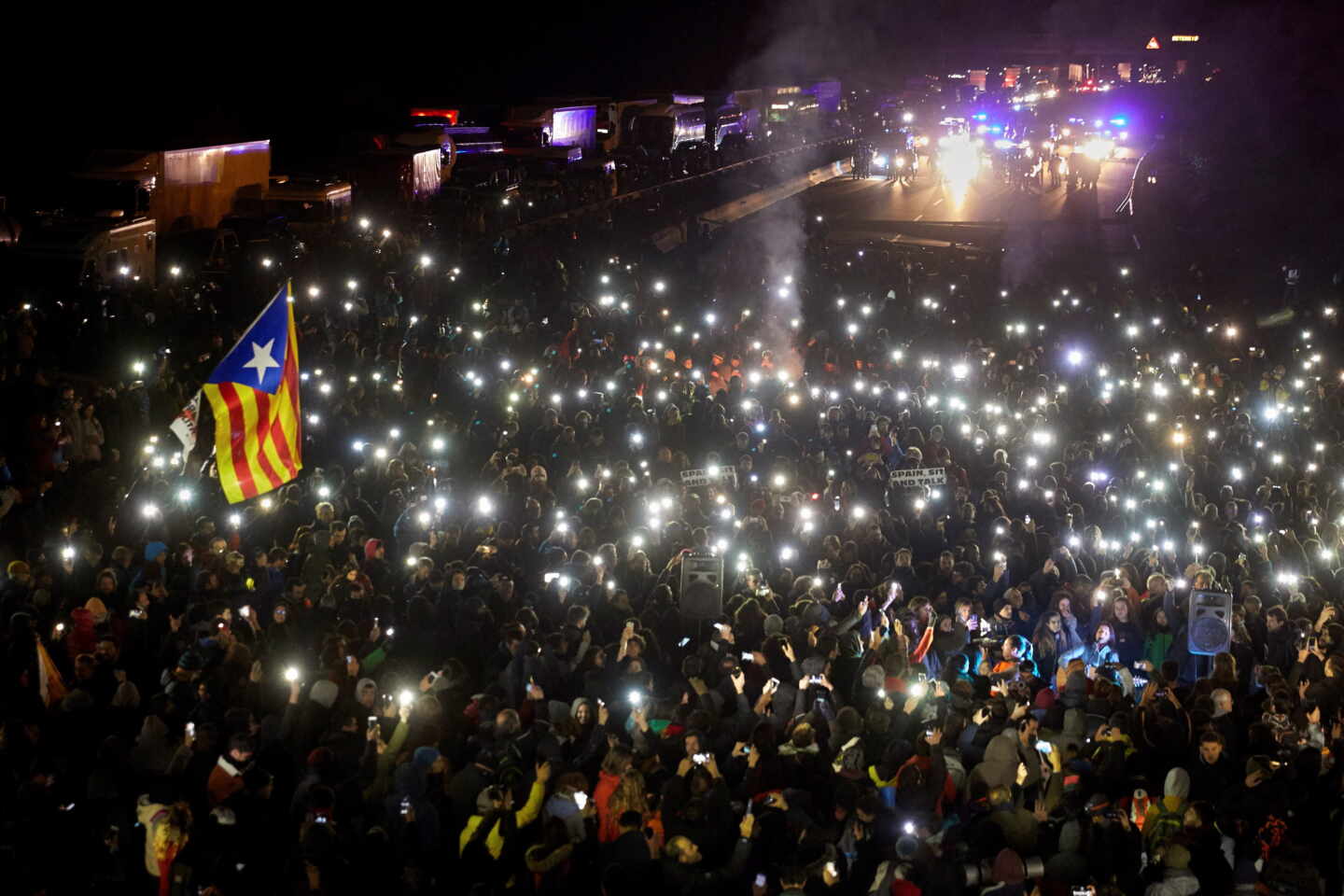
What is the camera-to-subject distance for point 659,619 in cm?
995

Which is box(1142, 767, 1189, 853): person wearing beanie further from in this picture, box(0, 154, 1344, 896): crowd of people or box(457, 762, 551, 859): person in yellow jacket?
box(457, 762, 551, 859): person in yellow jacket

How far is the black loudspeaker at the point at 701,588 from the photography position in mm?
9852

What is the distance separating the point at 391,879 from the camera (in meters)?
6.41

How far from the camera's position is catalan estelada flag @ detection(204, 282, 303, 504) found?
9.09 m

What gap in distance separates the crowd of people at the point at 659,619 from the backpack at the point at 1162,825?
0.03 metres

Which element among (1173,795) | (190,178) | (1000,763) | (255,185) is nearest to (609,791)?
(1000,763)

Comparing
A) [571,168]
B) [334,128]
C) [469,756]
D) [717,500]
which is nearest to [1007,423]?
[717,500]

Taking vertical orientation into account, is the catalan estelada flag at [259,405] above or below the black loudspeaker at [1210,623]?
above

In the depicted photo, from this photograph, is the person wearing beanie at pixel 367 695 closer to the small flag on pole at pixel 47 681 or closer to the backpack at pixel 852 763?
the small flag on pole at pixel 47 681

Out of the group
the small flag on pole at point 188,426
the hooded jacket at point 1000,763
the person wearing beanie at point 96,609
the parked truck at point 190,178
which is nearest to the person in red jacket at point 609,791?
the hooded jacket at point 1000,763

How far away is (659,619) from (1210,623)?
14.5 ft

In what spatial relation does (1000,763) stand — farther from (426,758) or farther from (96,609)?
(96,609)

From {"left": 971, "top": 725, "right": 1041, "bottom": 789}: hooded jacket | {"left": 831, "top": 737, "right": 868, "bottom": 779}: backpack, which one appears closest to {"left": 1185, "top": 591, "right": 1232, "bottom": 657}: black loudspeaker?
{"left": 971, "top": 725, "right": 1041, "bottom": 789}: hooded jacket

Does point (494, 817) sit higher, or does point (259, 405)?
point (259, 405)
